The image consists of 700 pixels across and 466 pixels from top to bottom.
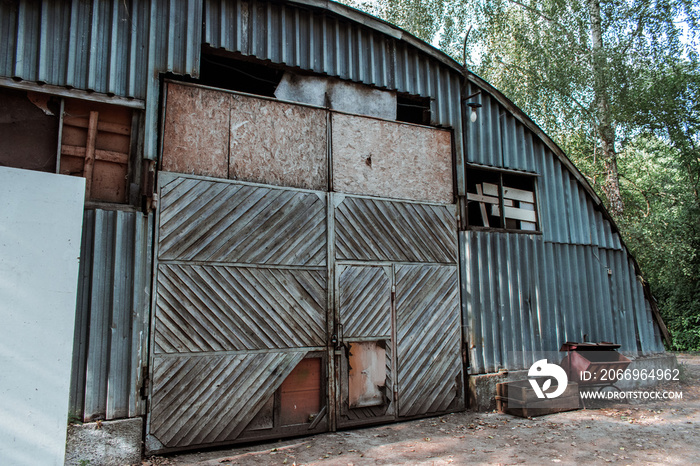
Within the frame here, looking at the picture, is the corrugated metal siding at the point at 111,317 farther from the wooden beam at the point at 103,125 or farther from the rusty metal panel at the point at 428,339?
the rusty metal panel at the point at 428,339

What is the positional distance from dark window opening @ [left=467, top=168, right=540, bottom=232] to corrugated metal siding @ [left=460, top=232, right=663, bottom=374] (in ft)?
1.26

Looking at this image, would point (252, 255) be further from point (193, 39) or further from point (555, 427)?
point (555, 427)

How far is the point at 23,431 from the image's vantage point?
4.38 meters

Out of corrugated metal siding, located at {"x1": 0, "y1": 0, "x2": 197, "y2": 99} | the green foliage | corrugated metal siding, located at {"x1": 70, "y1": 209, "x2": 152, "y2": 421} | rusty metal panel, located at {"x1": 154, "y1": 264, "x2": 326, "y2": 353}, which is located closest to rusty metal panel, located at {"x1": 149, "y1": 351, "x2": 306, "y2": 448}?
rusty metal panel, located at {"x1": 154, "y1": 264, "x2": 326, "y2": 353}

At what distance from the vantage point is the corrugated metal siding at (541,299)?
333 inches

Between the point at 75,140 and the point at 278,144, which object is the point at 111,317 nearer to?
the point at 75,140

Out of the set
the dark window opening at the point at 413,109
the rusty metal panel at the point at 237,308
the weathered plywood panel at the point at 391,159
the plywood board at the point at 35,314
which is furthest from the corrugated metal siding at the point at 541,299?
the plywood board at the point at 35,314

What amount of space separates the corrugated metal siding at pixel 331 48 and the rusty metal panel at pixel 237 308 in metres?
3.28

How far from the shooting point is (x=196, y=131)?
657 centimetres

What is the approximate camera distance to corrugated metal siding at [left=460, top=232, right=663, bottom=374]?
846 centimetres

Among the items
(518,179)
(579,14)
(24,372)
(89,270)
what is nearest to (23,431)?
(24,372)

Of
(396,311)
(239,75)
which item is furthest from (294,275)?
(239,75)

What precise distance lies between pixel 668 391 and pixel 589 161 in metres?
14.1

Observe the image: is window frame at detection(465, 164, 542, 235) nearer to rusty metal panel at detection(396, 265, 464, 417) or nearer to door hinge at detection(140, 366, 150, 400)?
rusty metal panel at detection(396, 265, 464, 417)
